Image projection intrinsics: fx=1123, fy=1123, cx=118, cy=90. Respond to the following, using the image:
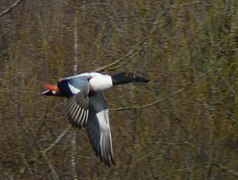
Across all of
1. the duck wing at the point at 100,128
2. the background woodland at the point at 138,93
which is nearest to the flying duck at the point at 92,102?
the duck wing at the point at 100,128

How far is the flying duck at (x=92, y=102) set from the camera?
757cm

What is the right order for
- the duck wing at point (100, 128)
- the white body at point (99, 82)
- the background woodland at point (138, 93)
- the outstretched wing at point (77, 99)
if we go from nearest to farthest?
the outstretched wing at point (77, 99), the white body at point (99, 82), the duck wing at point (100, 128), the background woodland at point (138, 93)

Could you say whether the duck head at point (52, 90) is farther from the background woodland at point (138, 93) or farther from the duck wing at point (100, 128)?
the background woodland at point (138, 93)

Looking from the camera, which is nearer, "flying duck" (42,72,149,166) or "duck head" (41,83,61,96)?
"flying duck" (42,72,149,166)

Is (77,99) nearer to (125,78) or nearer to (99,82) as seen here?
(99,82)

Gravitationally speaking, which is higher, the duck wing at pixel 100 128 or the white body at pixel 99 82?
the white body at pixel 99 82

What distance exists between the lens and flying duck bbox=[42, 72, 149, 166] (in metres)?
7.57

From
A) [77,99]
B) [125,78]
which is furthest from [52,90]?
[125,78]

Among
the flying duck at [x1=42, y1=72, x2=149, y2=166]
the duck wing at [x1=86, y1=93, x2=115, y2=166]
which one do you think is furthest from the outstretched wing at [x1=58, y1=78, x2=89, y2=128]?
the duck wing at [x1=86, y1=93, x2=115, y2=166]

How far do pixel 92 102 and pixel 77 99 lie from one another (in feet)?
1.56

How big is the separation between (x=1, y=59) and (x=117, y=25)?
956 mm

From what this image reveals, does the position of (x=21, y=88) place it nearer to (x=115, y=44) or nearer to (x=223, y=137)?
(x=115, y=44)

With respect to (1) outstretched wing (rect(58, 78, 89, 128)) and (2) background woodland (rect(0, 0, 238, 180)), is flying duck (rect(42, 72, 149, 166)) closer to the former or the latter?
(1) outstretched wing (rect(58, 78, 89, 128))

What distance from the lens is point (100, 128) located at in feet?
26.4
